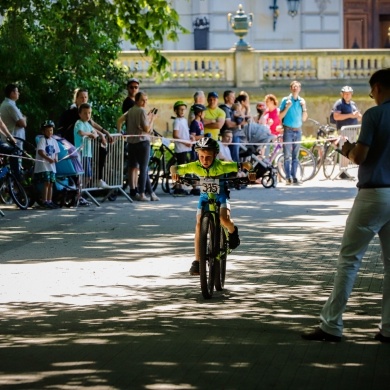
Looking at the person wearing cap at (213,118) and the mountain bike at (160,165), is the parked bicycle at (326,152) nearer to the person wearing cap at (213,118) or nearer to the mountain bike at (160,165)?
the person wearing cap at (213,118)

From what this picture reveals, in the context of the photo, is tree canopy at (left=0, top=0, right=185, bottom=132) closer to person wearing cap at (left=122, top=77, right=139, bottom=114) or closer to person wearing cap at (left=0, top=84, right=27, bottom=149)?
person wearing cap at (left=122, top=77, right=139, bottom=114)

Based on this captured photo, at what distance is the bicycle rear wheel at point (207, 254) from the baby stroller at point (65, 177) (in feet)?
32.7

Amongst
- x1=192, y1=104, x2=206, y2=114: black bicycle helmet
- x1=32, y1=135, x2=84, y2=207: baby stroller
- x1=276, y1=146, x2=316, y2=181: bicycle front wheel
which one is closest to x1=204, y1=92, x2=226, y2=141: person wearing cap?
x1=192, y1=104, x2=206, y2=114: black bicycle helmet

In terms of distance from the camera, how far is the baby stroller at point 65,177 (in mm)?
22281

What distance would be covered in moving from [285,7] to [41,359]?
35.6 meters

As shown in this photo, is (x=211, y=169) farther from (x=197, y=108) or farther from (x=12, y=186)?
(x=197, y=108)

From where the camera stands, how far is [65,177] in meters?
22.5

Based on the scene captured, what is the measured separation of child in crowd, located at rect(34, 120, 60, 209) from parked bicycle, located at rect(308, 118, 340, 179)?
810 cm

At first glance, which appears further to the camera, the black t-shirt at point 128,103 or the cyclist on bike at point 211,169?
the black t-shirt at point 128,103

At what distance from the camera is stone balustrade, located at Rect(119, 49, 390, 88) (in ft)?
132

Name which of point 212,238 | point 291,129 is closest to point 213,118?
point 291,129

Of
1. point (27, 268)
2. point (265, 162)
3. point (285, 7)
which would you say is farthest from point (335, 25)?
point (27, 268)

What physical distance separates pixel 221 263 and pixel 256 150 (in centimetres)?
1482

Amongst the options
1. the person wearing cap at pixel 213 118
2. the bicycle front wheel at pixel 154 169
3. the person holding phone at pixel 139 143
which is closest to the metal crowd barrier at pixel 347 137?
the person wearing cap at pixel 213 118
